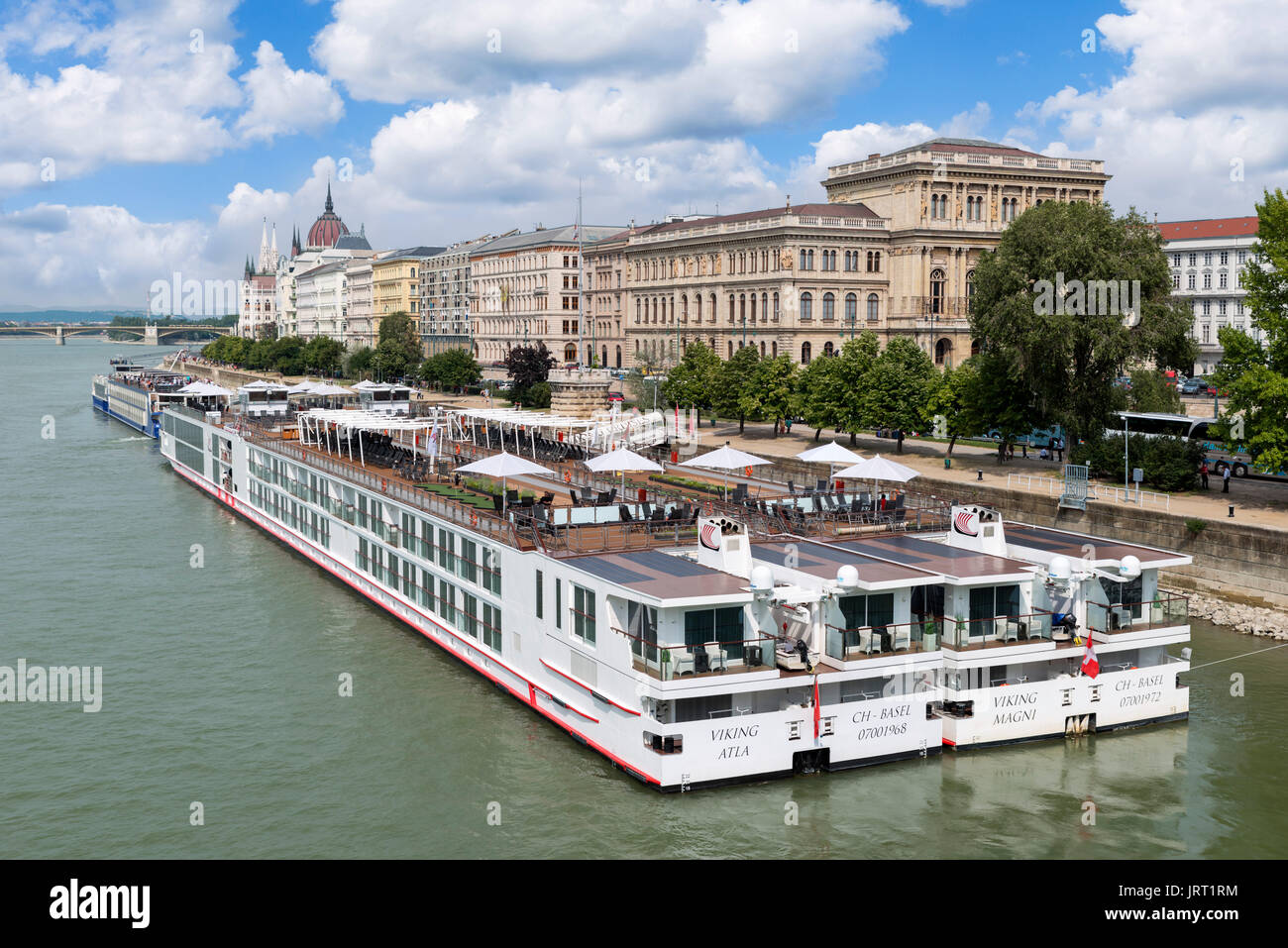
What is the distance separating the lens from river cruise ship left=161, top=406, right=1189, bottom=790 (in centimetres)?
2278

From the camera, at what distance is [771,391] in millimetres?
75000

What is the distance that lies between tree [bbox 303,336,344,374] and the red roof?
102 metres

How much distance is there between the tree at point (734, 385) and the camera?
257 ft

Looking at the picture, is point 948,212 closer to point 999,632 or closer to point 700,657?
point 999,632

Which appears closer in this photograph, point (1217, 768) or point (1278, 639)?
point (1217, 768)

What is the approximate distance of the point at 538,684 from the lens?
87.4 ft

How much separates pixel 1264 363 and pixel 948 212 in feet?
196

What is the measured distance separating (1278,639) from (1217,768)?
12739 millimetres

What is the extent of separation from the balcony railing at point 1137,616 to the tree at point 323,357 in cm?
14438

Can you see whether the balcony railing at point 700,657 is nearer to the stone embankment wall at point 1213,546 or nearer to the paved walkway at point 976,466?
the stone embankment wall at point 1213,546

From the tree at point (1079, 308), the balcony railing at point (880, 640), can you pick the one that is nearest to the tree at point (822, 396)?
the tree at point (1079, 308)

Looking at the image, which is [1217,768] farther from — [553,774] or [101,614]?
[101,614]
